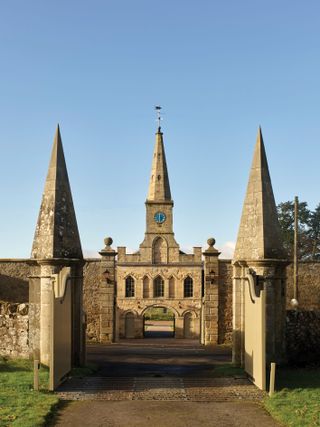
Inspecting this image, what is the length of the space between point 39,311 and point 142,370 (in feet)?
9.68

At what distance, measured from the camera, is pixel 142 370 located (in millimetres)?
13055

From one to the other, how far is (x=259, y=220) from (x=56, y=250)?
5.08 m

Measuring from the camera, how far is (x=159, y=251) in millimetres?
46625

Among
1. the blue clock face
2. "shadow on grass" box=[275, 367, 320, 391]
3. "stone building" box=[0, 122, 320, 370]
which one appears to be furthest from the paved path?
the blue clock face

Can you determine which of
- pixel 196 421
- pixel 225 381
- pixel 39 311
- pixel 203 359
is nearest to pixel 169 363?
pixel 203 359

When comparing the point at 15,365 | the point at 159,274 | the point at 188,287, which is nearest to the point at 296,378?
the point at 15,365

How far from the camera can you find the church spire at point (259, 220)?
12930 mm

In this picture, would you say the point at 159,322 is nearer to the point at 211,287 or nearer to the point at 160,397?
the point at 211,287

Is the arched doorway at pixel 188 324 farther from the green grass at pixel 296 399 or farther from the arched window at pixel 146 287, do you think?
the green grass at pixel 296 399

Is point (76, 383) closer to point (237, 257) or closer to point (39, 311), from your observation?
point (39, 311)

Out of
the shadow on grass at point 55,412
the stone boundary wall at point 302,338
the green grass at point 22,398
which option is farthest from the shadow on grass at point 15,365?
the stone boundary wall at point 302,338

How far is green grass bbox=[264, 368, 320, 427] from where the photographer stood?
8.33 m

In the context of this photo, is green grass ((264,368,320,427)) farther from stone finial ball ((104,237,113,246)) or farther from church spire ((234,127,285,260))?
stone finial ball ((104,237,113,246))

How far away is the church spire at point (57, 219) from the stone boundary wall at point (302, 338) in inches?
236
